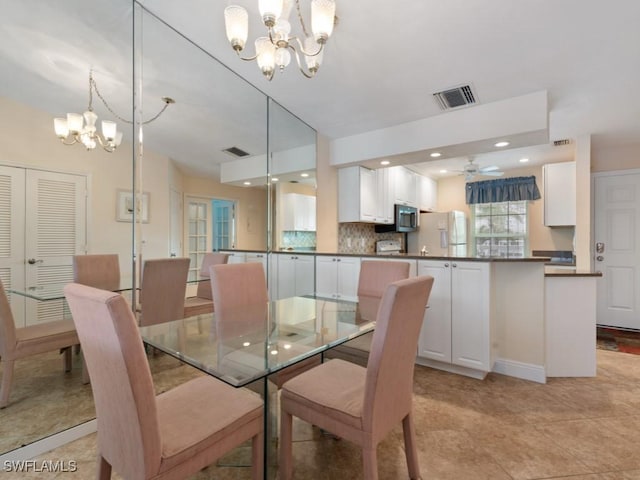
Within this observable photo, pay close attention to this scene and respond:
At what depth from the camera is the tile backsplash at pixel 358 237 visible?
14.5 ft

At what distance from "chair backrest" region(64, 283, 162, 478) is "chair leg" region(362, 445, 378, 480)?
28.0 inches

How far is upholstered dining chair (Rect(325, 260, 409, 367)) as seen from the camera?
94.9 inches

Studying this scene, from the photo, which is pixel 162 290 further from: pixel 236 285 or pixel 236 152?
pixel 236 152

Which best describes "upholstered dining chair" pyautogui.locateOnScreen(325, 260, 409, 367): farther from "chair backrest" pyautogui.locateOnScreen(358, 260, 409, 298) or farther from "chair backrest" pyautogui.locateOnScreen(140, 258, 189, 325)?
"chair backrest" pyautogui.locateOnScreen(140, 258, 189, 325)

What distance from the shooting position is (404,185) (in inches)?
204

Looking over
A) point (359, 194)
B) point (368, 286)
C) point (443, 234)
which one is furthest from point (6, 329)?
point (443, 234)

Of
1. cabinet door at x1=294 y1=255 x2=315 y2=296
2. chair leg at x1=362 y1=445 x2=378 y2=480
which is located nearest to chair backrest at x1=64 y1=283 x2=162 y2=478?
chair leg at x1=362 y1=445 x2=378 y2=480

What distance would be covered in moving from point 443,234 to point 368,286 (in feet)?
11.4

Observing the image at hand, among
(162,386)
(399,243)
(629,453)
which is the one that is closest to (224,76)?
(162,386)

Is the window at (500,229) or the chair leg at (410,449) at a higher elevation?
the window at (500,229)

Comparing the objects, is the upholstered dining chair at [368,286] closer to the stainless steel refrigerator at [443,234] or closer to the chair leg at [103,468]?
the chair leg at [103,468]

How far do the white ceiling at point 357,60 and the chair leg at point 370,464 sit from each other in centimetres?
220

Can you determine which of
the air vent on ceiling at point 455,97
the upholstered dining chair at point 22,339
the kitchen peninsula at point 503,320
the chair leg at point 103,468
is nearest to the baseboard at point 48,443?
the upholstered dining chair at point 22,339

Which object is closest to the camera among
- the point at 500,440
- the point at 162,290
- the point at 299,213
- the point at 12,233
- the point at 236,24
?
the point at 236,24
